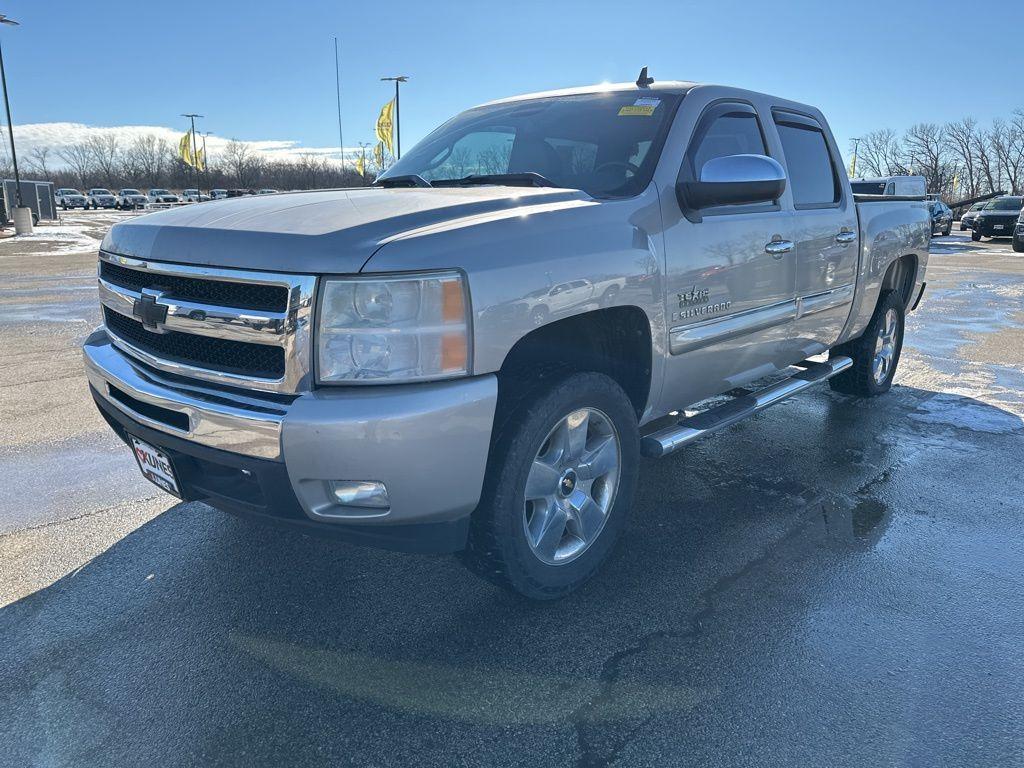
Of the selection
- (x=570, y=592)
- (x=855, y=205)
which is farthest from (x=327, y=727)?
(x=855, y=205)

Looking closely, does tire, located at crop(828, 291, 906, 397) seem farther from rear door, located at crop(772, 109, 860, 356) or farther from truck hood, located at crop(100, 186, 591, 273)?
truck hood, located at crop(100, 186, 591, 273)

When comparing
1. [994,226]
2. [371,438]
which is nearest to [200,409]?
[371,438]

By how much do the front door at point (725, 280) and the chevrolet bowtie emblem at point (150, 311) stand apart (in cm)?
188

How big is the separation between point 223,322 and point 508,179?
143 centimetres

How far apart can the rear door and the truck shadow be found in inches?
42.1

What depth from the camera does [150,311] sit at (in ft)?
8.47

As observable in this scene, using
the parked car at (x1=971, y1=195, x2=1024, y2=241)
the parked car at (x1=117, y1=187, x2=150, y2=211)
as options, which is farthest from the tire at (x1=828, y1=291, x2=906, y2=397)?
the parked car at (x1=117, y1=187, x2=150, y2=211)

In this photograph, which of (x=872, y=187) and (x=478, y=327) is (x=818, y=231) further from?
(x=872, y=187)

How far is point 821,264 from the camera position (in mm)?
4191

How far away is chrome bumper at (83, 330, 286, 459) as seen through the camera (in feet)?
7.24

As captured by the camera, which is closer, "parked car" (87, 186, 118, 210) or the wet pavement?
the wet pavement

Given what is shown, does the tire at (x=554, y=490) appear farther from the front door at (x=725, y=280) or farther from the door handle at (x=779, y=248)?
the door handle at (x=779, y=248)

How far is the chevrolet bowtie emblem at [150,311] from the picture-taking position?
254 centimetres

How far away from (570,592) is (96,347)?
2.21 metres
